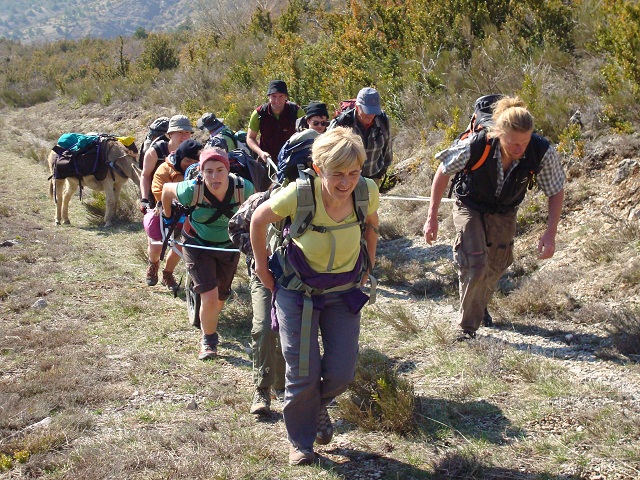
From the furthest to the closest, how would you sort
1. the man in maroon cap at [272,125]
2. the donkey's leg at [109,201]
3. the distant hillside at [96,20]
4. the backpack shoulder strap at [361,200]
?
the distant hillside at [96,20], the donkey's leg at [109,201], the man in maroon cap at [272,125], the backpack shoulder strap at [361,200]

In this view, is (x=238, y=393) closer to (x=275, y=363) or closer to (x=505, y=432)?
(x=275, y=363)

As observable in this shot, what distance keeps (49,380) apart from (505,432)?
127 inches

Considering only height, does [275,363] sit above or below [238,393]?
above

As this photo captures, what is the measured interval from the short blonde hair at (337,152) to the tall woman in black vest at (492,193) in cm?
168

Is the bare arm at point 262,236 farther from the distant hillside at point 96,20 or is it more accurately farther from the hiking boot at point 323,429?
the distant hillside at point 96,20

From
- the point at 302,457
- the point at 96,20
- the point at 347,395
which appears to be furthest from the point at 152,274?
the point at 96,20

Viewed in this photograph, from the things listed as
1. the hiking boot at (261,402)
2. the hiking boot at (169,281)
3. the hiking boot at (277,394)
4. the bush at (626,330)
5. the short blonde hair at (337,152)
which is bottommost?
the hiking boot at (169,281)

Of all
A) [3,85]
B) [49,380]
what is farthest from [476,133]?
[3,85]

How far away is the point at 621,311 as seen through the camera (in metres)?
5.54

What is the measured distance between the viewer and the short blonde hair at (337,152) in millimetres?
3363

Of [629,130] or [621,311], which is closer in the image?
[621,311]

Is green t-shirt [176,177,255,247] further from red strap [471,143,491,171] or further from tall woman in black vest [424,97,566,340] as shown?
red strap [471,143,491,171]

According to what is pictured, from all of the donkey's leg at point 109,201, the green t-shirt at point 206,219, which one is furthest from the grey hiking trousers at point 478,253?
the donkey's leg at point 109,201

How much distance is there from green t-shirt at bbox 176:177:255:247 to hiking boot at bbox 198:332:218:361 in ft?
2.69
